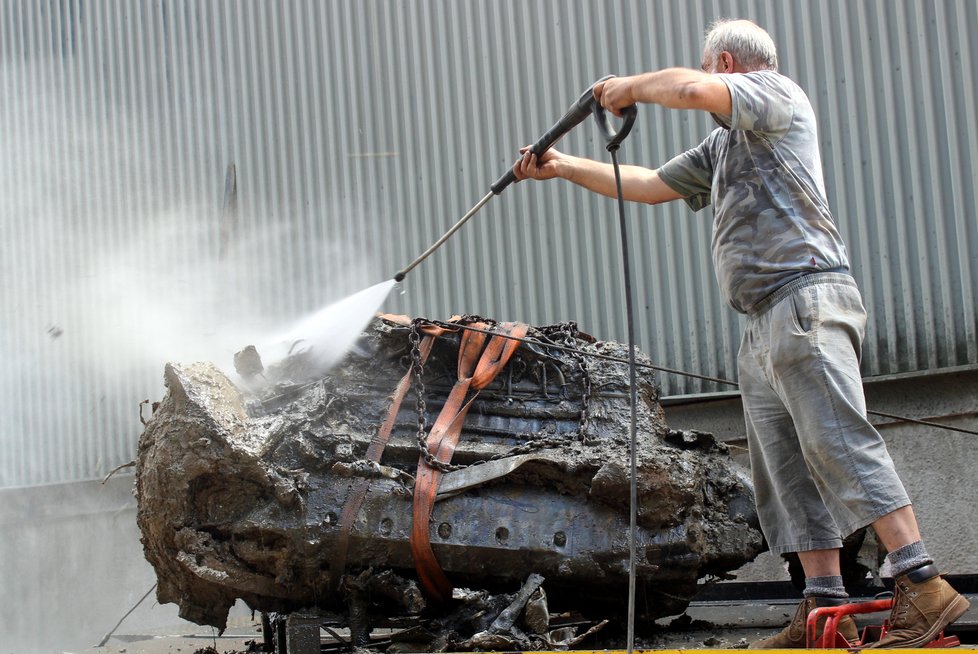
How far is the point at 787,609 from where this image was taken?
480cm

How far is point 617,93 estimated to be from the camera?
3.29 metres

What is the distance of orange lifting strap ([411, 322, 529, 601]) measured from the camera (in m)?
3.88

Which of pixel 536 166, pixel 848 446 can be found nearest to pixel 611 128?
pixel 536 166

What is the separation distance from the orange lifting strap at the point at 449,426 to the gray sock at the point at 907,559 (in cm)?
177

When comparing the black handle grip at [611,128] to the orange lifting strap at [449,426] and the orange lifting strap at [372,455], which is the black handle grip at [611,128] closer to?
the orange lifting strap at [449,426]

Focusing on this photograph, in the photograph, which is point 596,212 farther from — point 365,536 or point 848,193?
point 365,536

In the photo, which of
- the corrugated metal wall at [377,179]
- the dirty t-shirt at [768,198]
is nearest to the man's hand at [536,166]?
the dirty t-shirt at [768,198]

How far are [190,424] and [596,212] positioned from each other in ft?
14.3

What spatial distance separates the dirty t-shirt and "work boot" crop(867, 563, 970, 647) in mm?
1056

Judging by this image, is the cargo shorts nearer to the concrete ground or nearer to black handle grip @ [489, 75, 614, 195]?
the concrete ground

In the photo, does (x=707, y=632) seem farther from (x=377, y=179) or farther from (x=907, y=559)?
(x=377, y=179)

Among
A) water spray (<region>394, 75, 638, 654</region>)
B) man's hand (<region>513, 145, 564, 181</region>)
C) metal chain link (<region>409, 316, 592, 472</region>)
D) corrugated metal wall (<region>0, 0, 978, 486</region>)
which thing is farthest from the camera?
corrugated metal wall (<region>0, 0, 978, 486</region>)

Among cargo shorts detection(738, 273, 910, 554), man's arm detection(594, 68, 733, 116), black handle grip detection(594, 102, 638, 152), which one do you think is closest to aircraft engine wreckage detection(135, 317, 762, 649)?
cargo shorts detection(738, 273, 910, 554)

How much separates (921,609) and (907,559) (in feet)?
0.49
